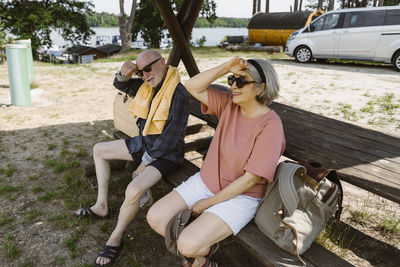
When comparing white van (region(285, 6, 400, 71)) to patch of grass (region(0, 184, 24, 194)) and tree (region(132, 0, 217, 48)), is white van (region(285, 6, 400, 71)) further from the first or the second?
tree (region(132, 0, 217, 48))

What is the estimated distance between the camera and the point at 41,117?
20.8 ft

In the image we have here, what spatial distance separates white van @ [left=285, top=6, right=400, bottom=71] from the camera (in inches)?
442

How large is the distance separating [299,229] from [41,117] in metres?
5.78

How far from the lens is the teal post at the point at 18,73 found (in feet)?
21.1

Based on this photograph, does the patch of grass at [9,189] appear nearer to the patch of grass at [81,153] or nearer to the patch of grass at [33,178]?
the patch of grass at [33,178]

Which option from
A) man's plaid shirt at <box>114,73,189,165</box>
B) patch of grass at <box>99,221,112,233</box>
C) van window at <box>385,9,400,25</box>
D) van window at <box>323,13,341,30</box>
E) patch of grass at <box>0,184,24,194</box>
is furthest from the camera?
van window at <box>323,13,341,30</box>

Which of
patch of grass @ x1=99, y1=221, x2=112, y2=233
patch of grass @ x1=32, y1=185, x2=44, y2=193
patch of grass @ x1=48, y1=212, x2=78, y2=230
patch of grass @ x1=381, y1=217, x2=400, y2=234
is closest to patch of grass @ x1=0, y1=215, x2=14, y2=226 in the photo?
patch of grass @ x1=48, y1=212, x2=78, y2=230

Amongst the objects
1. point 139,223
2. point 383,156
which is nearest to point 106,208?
point 139,223

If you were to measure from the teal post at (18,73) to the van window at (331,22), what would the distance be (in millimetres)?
10688

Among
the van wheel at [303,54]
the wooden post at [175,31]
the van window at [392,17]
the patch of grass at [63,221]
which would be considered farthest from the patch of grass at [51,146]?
the van window at [392,17]

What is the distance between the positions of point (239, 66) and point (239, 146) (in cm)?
54

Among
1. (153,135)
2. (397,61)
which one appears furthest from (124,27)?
(153,135)

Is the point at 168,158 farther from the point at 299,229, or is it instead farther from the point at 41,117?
the point at 41,117

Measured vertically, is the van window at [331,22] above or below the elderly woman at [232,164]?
above
